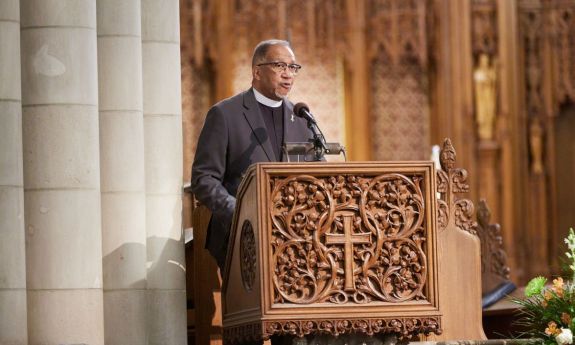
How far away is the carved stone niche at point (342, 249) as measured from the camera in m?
5.54

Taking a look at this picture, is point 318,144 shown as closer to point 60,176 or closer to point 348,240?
point 348,240

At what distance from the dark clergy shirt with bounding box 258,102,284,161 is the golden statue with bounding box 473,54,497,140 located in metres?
7.58

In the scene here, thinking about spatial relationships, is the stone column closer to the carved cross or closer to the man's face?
the man's face

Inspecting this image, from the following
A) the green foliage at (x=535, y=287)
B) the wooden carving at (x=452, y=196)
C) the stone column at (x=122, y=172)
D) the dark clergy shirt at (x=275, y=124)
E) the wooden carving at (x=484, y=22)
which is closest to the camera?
the green foliage at (x=535, y=287)

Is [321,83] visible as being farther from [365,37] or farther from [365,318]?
[365,318]

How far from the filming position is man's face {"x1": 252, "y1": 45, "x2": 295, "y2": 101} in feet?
21.6

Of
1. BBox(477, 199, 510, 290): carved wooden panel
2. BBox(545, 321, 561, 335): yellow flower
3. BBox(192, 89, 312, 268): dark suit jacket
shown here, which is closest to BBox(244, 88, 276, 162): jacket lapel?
BBox(192, 89, 312, 268): dark suit jacket

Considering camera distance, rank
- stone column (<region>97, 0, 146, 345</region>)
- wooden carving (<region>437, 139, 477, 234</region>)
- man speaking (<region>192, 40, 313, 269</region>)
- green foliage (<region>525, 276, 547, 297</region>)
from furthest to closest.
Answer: wooden carving (<region>437, 139, 477, 234</region>), stone column (<region>97, 0, 146, 345</region>), man speaking (<region>192, 40, 313, 269</region>), green foliage (<region>525, 276, 547, 297</region>)

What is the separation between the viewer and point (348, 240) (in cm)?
561

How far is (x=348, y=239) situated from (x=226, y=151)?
1291 mm

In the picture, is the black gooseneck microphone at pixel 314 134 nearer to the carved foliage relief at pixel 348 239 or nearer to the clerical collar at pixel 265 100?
the carved foliage relief at pixel 348 239

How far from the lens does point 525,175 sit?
14.4 metres

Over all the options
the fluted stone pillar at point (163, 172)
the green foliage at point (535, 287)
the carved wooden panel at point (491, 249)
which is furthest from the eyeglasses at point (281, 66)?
the carved wooden panel at point (491, 249)

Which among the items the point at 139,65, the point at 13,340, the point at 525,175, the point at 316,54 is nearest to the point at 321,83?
the point at 316,54
